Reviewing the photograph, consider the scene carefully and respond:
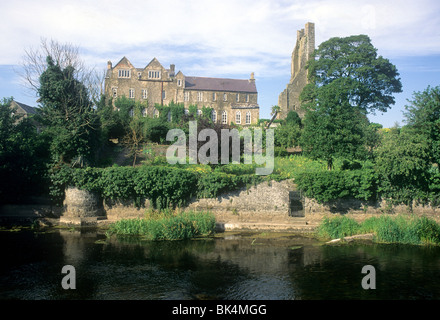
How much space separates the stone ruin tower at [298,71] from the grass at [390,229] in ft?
104

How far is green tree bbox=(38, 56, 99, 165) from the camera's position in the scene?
23.0m

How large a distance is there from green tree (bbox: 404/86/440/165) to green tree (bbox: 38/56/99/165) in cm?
2088

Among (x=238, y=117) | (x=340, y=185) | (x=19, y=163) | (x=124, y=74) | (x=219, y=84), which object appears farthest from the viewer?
(x=219, y=84)

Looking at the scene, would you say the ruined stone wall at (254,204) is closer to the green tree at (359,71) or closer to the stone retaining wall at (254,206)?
the stone retaining wall at (254,206)

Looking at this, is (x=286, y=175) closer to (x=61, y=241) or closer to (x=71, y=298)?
(x=61, y=241)

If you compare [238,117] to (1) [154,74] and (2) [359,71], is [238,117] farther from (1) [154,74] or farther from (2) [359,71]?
(2) [359,71]

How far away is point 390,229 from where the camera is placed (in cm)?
1777

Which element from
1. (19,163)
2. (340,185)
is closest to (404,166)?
(340,185)

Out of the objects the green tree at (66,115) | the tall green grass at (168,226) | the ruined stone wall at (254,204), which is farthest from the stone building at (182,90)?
the tall green grass at (168,226)

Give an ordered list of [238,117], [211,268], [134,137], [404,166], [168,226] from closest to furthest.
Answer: [211,268], [168,226], [404,166], [134,137], [238,117]

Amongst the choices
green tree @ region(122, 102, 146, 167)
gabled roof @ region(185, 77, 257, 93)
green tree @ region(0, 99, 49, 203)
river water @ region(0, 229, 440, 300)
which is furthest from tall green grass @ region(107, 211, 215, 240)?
gabled roof @ region(185, 77, 257, 93)

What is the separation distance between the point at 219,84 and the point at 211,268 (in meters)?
46.3
